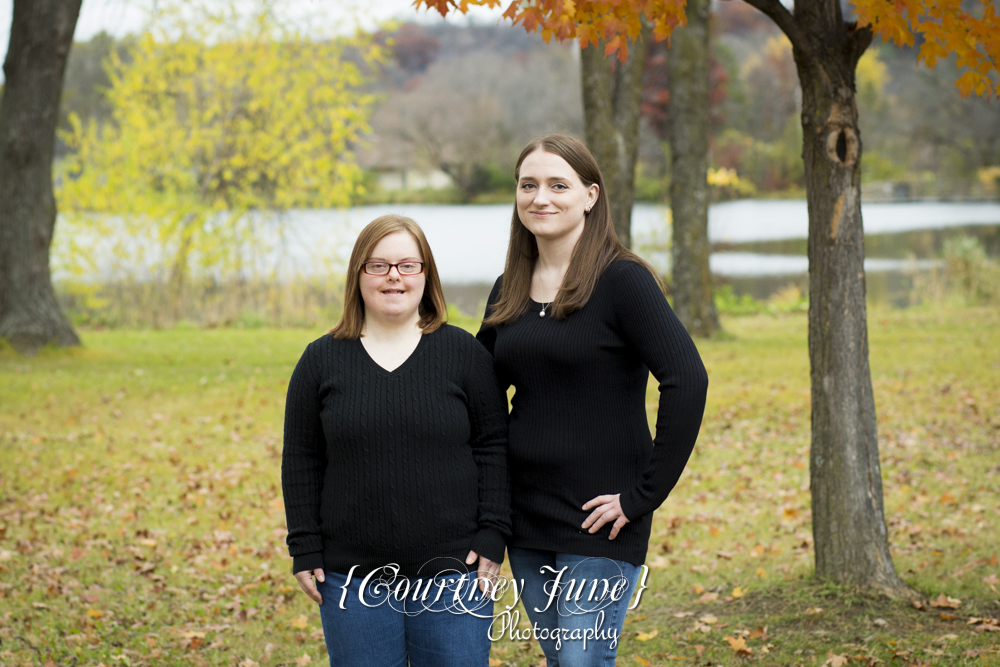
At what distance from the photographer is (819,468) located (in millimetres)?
4266

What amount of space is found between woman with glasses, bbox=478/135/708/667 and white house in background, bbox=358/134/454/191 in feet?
54.6

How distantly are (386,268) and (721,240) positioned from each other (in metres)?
22.3

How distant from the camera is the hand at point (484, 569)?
8.14 feet

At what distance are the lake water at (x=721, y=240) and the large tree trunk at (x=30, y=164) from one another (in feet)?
13.4

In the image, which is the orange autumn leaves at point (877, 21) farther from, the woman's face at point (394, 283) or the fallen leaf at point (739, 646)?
the fallen leaf at point (739, 646)

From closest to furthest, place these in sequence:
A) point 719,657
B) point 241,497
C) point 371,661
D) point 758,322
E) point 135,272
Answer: point 371,661 < point 719,657 < point 241,497 < point 758,322 < point 135,272

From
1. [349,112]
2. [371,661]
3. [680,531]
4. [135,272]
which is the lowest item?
[680,531]

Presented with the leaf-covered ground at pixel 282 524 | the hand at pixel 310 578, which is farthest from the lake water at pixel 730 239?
the hand at pixel 310 578

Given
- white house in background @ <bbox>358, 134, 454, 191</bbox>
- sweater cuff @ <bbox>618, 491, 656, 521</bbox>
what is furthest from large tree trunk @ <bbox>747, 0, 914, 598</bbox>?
white house in background @ <bbox>358, 134, 454, 191</bbox>

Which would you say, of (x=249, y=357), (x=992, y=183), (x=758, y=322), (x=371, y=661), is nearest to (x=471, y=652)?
(x=371, y=661)

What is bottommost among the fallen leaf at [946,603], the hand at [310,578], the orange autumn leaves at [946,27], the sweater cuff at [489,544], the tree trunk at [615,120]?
the fallen leaf at [946,603]

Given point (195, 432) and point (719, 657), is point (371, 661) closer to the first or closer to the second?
point (719, 657)

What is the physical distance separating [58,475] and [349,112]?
11411 millimetres

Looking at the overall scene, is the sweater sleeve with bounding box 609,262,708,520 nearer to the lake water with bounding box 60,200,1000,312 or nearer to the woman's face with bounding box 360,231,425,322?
the woman's face with bounding box 360,231,425,322
